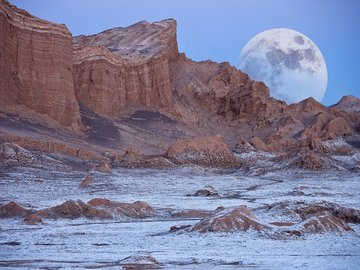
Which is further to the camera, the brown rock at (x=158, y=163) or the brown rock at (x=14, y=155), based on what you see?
the brown rock at (x=158, y=163)

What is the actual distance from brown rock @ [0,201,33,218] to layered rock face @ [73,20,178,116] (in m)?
48.4

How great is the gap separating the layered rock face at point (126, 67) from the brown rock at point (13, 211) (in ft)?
159

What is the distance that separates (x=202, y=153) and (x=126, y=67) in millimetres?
27785

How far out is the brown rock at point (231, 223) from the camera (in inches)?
510

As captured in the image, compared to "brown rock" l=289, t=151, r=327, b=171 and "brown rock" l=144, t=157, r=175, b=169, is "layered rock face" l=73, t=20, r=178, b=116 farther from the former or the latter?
"brown rock" l=289, t=151, r=327, b=171

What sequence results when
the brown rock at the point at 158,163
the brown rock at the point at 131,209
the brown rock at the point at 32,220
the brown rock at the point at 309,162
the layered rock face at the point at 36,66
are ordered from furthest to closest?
the layered rock face at the point at 36,66
the brown rock at the point at 158,163
the brown rock at the point at 309,162
the brown rock at the point at 131,209
the brown rock at the point at 32,220

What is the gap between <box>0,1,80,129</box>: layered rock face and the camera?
49562mm

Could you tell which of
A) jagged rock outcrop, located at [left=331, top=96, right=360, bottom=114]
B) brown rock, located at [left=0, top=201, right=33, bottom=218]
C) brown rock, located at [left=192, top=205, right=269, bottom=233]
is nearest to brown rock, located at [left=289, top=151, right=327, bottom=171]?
brown rock, located at [left=0, top=201, right=33, bottom=218]

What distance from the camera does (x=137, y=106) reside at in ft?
240

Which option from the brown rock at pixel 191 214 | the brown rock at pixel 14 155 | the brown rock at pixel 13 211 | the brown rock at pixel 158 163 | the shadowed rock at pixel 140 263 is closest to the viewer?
the shadowed rock at pixel 140 263

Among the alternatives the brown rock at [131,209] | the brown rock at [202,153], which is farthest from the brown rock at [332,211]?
the brown rock at [202,153]

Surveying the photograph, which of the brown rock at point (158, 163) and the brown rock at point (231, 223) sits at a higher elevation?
the brown rock at point (158, 163)

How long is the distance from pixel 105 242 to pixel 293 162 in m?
32.1

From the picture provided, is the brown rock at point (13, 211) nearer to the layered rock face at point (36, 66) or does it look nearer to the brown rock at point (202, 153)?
the brown rock at point (202, 153)
